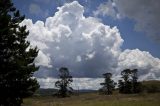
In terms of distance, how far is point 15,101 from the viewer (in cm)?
4234

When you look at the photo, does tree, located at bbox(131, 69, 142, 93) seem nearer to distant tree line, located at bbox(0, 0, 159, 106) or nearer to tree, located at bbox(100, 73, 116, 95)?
tree, located at bbox(100, 73, 116, 95)

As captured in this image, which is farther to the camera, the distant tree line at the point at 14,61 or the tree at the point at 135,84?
the tree at the point at 135,84

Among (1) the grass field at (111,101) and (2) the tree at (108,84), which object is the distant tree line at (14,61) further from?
(2) the tree at (108,84)

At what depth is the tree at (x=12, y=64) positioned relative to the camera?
40.6 metres

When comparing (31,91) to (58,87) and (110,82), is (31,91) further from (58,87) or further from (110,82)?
(110,82)

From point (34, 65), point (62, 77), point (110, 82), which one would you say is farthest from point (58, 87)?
point (34, 65)

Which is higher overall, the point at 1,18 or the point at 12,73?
the point at 1,18

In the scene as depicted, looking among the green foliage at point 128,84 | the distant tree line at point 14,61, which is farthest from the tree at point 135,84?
the distant tree line at point 14,61

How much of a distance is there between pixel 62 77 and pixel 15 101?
93.1m

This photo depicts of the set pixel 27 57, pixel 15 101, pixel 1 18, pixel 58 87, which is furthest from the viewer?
pixel 58 87

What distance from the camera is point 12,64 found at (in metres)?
40.8

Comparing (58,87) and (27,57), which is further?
(58,87)

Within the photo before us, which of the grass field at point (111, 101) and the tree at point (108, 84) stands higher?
the tree at point (108, 84)

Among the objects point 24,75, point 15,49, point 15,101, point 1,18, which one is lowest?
point 15,101
